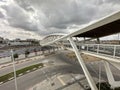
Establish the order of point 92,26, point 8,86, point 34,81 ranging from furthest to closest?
point 34,81 → point 8,86 → point 92,26

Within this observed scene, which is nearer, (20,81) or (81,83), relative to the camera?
(81,83)

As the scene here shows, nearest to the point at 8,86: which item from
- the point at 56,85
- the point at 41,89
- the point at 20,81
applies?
the point at 20,81

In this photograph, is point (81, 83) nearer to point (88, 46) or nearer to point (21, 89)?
point (88, 46)

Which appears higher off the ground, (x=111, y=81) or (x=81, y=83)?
(x=111, y=81)

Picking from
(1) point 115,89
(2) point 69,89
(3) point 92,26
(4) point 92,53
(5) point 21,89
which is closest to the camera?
(3) point 92,26

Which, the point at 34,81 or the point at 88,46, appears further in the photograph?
the point at 34,81

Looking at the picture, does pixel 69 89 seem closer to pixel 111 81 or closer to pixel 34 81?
pixel 111 81

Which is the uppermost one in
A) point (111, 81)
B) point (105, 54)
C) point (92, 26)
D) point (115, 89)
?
point (92, 26)

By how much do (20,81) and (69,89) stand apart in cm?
1092

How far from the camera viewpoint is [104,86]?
61.5 ft

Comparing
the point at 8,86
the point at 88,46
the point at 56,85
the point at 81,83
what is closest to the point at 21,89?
the point at 8,86

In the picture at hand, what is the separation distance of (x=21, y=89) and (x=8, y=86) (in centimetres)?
316

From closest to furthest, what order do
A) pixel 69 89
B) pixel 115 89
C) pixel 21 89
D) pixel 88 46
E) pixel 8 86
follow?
pixel 88 46 → pixel 115 89 → pixel 69 89 → pixel 21 89 → pixel 8 86

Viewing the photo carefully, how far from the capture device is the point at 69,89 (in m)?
18.9
